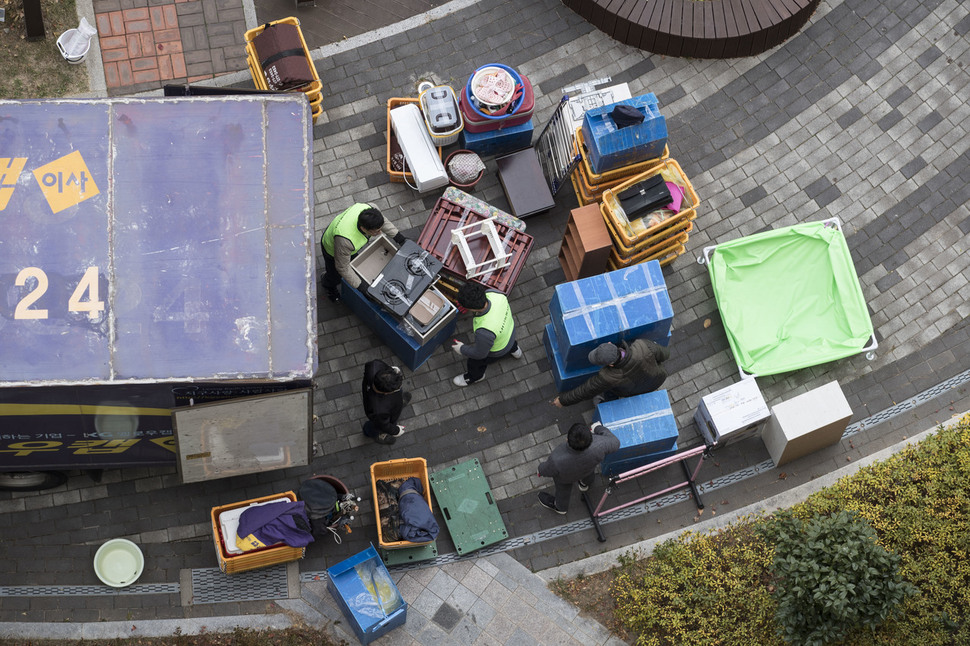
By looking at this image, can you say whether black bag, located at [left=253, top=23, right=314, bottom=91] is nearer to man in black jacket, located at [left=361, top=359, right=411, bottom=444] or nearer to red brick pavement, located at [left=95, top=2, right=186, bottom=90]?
red brick pavement, located at [left=95, top=2, right=186, bottom=90]

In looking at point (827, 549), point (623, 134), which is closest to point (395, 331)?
point (623, 134)

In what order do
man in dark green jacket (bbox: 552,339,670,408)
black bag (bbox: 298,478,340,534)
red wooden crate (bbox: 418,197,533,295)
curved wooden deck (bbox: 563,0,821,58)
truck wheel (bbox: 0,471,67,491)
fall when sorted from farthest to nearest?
1. curved wooden deck (bbox: 563,0,821,58)
2. red wooden crate (bbox: 418,197,533,295)
3. truck wheel (bbox: 0,471,67,491)
4. man in dark green jacket (bbox: 552,339,670,408)
5. black bag (bbox: 298,478,340,534)

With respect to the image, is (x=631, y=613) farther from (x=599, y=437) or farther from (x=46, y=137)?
(x=46, y=137)

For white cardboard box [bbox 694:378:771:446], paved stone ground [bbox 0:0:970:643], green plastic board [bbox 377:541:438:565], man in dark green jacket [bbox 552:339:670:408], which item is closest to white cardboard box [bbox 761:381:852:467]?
white cardboard box [bbox 694:378:771:446]

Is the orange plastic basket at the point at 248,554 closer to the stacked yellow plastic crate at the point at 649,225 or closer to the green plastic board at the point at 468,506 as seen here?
the green plastic board at the point at 468,506

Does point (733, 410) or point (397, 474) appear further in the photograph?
point (733, 410)

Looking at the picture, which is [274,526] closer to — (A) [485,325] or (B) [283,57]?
(A) [485,325]
